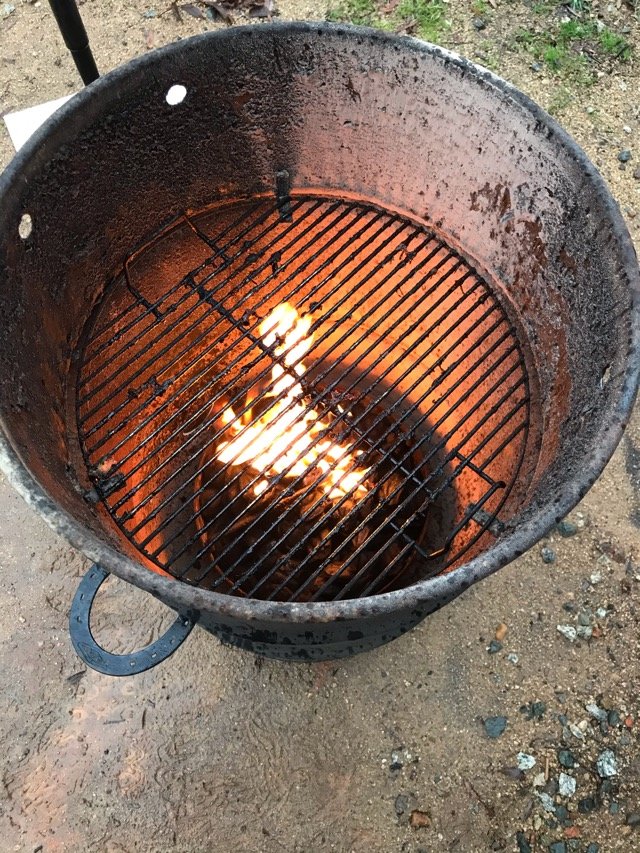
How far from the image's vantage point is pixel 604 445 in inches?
57.9

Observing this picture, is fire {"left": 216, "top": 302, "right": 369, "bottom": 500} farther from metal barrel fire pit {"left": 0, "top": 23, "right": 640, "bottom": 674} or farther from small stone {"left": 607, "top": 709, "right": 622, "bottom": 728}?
small stone {"left": 607, "top": 709, "right": 622, "bottom": 728}

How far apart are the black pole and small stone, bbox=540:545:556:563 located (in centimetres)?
234

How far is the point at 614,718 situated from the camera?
91.0 inches

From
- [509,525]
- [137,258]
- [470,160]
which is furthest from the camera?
[137,258]

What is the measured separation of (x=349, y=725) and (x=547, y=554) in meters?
0.94

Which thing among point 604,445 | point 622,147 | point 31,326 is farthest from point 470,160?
point 622,147

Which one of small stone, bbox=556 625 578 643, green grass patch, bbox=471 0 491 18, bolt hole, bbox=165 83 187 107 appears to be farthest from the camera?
green grass patch, bbox=471 0 491 18

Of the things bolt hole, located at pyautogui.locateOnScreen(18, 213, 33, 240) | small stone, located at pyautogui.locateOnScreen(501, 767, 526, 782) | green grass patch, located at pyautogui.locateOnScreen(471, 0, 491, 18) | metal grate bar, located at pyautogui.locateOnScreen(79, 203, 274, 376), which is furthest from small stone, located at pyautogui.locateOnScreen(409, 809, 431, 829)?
green grass patch, located at pyautogui.locateOnScreen(471, 0, 491, 18)

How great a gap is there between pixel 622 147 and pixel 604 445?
95.4 inches

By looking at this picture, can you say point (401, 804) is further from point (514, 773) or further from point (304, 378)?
point (304, 378)

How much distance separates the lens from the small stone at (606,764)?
2.24 meters

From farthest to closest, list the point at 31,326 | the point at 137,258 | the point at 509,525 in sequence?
the point at 137,258 < the point at 31,326 < the point at 509,525

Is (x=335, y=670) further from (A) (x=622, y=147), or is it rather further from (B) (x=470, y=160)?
(A) (x=622, y=147)

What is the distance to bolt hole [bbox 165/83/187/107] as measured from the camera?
203 cm
